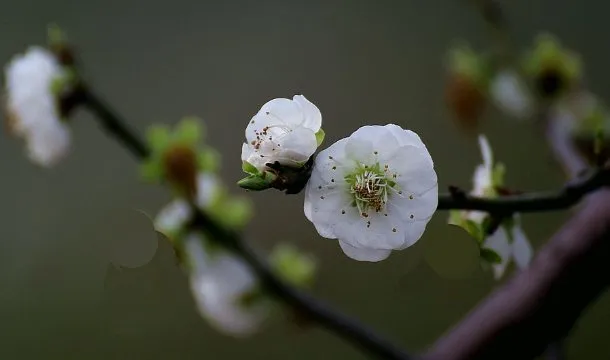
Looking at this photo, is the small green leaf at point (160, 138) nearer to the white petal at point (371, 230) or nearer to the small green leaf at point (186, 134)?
the small green leaf at point (186, 134)

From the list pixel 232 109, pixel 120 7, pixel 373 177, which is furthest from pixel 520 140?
pixel 373 177

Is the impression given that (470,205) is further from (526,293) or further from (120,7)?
(120,7)

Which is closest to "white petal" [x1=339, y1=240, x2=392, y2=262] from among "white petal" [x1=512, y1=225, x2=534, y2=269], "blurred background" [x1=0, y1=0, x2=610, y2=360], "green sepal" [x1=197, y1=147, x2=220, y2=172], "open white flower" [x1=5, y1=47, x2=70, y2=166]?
"white petal" [x1=512, y1=225, x2=534, y2=269]

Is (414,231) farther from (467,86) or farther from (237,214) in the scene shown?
(467,86)

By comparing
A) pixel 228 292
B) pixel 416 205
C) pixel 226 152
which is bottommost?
pixel 226 152

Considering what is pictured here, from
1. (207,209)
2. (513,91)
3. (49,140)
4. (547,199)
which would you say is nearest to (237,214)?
(207,209)
